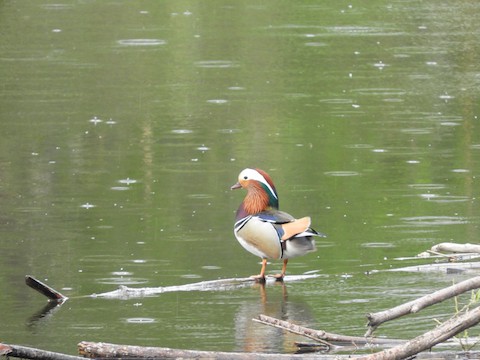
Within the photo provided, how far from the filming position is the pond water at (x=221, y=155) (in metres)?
9.36

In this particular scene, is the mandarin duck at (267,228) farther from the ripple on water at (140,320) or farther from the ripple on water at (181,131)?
the ripple on water at (181,131)

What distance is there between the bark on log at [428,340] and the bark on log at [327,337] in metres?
0.85

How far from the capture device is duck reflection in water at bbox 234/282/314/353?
8.17 metres

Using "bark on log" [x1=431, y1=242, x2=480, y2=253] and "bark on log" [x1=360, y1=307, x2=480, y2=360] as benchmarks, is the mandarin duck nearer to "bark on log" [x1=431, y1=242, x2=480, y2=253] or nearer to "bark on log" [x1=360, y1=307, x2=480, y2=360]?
"bark on log" [x1=431, y1=242, x2=480, y2=253]

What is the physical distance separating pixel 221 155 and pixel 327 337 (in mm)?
7258

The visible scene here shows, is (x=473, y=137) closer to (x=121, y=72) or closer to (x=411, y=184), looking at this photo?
(x=411, y=184)

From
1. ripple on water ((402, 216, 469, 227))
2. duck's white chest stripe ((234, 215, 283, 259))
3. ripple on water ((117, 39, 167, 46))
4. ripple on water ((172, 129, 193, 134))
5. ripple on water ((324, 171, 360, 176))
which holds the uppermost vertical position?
duck's white chest stripe ((234, 215, 283, 259))

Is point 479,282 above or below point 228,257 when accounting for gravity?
above

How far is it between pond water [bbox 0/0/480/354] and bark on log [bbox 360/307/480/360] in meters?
1.61

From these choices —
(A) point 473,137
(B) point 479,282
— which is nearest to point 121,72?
(A) point 473,137

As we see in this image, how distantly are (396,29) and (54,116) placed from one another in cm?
734

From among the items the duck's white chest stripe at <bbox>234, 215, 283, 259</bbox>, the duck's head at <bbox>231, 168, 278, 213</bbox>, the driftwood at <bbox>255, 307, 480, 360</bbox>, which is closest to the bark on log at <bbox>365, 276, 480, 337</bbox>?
the driftwood at <bbox>255, 307, 480, 360</bbox>

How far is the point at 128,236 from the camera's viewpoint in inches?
455

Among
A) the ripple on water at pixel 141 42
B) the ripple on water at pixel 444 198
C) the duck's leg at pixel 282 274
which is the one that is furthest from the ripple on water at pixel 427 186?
the ripple on water at pixel 141 42
